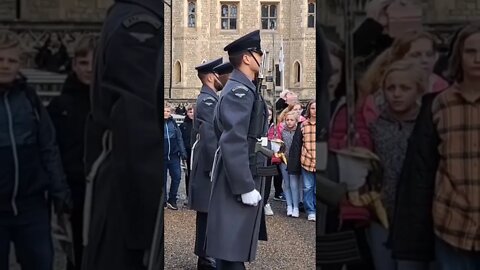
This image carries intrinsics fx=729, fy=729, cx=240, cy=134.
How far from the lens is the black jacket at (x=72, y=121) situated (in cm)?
324

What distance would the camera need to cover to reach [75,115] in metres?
3.25

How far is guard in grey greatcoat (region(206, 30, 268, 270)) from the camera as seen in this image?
199 inches

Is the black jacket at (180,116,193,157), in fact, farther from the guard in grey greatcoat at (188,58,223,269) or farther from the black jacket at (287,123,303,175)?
the guard in grey greatcoat at (188,58,223,269)

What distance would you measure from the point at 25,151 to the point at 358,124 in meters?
1.47

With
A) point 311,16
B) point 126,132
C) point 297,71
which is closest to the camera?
point 126,132

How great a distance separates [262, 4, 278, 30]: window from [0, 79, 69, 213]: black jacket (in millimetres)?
56927

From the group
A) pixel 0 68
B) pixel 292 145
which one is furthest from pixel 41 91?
pixel 292 145

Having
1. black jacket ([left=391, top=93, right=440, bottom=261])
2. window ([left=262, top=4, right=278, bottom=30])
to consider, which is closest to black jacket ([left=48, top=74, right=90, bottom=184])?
black jacket ([left=391, top=93, right=440, bottom=261])

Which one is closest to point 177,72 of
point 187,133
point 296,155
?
point 187,133

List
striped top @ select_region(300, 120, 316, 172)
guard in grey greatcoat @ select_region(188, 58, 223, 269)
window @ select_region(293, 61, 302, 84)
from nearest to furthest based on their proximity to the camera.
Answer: guard in grey greatcoat @ select_region(188, 58, 223, 269) → striped top @ select_region(300, 120, 316, 172) → window @ select_region(293, 61, 302, 84)

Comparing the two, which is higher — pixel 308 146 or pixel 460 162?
pixel 460 162

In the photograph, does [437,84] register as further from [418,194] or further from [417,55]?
[418,194]

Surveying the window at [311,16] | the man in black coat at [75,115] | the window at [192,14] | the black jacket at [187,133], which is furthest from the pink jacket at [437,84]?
the window at [192,14]

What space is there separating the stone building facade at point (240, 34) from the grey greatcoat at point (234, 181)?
164 ft
